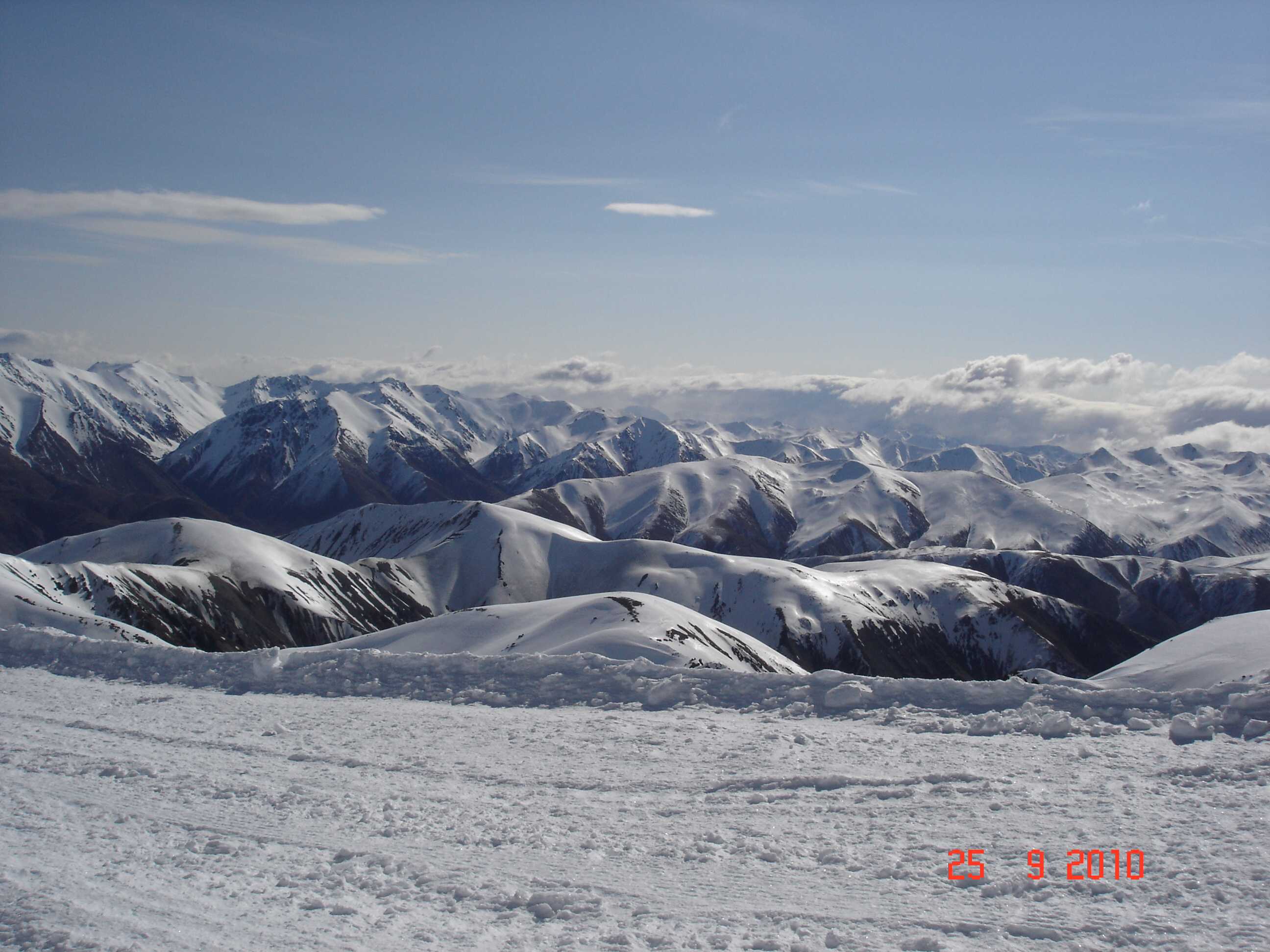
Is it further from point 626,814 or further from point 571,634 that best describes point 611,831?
point 571,634

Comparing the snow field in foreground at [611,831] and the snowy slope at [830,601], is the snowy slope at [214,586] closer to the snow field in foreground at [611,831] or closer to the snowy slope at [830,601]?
the snowy slope at [830,601]

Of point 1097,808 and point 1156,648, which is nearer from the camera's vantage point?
point 1097,808

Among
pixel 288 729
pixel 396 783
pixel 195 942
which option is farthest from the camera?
pixel 288 729

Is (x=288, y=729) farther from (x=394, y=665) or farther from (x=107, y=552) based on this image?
(x=107, y=552)

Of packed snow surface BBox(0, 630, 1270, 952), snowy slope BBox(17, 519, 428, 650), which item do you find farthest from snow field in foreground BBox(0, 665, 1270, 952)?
snowy slope BBox(17, 519, 428, 650)

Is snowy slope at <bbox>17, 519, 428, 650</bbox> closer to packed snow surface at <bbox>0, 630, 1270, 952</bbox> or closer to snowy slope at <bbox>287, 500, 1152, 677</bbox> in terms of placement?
snowy slope at <bbox>287, 500, 1152, 677</bbox>

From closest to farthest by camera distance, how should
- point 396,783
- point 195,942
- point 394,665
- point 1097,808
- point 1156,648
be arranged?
point 195,942 < point 1097,808 < point 396,783 < point 394,665 < point 1156,648

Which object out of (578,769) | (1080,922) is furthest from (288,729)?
(1080,922)

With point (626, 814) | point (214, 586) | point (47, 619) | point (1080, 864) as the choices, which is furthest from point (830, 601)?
point (1080, 864)
